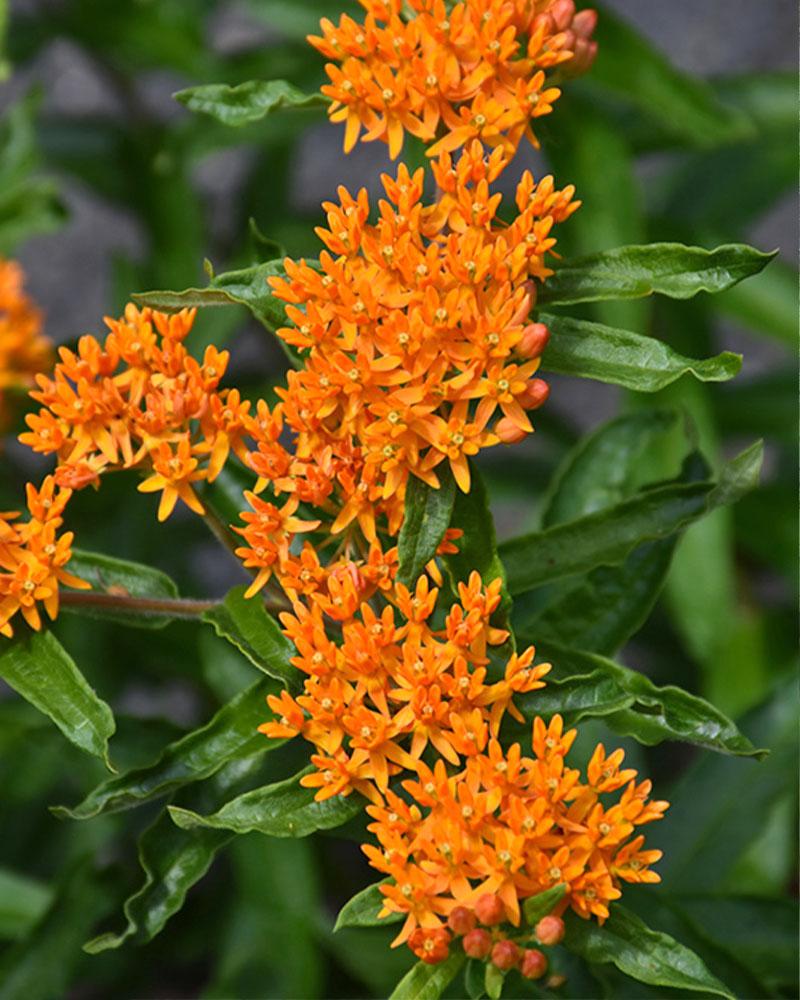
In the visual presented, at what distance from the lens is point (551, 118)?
2.42 meters

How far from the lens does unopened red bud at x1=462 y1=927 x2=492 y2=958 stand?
1.28 m

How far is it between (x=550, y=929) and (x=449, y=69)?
845 mm

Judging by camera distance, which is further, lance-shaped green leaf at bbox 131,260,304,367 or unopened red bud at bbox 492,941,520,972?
lance-shaped green leaf at bbox 131,260,304,367

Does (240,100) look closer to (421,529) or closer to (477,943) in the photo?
(421,529)

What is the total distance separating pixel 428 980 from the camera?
52.3 inches

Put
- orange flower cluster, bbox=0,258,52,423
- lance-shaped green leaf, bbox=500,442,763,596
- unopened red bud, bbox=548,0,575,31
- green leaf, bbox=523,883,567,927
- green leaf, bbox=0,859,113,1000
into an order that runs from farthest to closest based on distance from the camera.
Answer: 1. orange flower cluster, bbox=0,258,52,423
2. green leaf, bbox=0,859,113,1000
3. lance-shaped green leaf, bbox=500,442,763,596
4. unopened red bud, bbox=548,0,575,31
5. green leaf, bbox=523,883,567,927

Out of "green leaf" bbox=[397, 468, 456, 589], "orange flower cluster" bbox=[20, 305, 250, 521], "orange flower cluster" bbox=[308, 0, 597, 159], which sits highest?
"orange flower cluster" bbox=[308, 0, 597, 159]

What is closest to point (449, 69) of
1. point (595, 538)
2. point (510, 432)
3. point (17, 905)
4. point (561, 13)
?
point (561, 13)

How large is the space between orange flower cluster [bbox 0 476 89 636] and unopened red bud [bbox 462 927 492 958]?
52 cm

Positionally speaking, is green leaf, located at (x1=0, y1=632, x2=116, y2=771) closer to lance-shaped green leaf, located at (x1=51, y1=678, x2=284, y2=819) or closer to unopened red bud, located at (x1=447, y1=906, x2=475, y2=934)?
lance-shaped green leaf, located at (x1=51, y1=678, x2=284, y2=819)

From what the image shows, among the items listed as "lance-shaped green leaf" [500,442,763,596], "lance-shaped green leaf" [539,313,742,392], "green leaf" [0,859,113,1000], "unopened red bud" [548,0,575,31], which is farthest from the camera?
"green leaf" [0,859,113,1000]

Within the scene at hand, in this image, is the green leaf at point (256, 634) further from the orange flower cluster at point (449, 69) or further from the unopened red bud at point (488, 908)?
the orange flower cluster at point (449, 69)

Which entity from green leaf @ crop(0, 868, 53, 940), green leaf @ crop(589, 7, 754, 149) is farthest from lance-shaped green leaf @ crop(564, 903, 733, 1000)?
green leaf @ crop(589, 7, 754, 149)

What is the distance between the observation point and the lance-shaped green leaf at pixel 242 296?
1413mm
